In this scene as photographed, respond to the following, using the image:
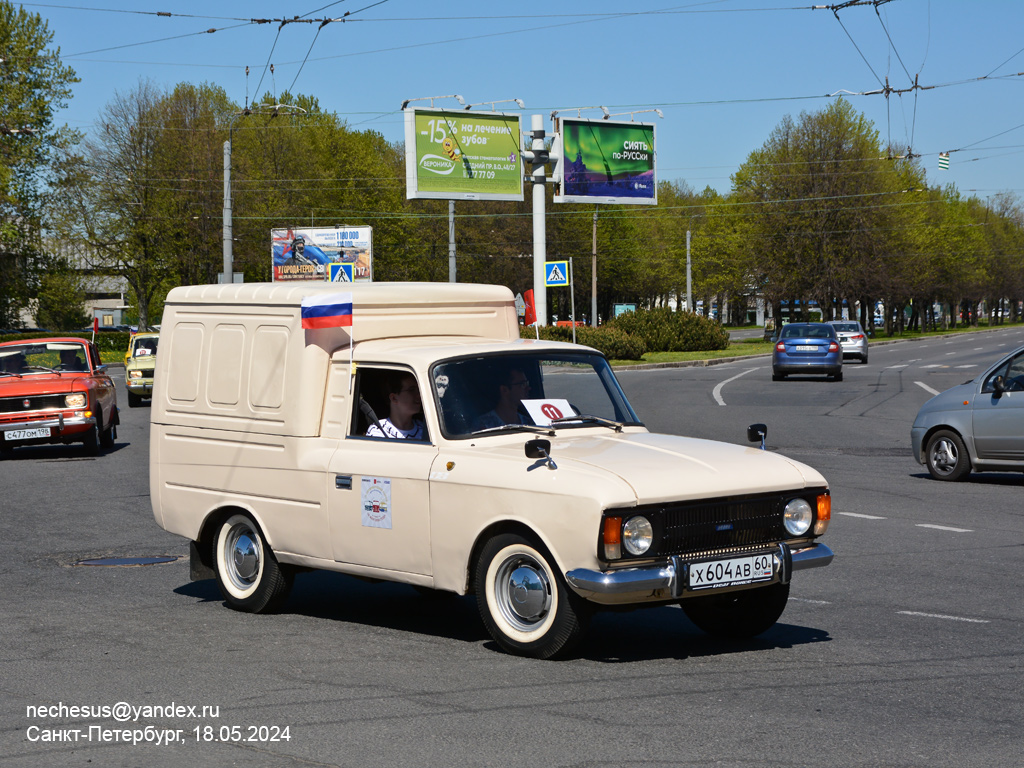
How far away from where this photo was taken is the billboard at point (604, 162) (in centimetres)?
4647

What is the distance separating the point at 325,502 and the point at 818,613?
301 centimetres

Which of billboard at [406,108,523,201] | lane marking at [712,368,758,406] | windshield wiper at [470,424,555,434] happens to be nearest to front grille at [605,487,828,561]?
windshield wiper at [470,424,555,434]

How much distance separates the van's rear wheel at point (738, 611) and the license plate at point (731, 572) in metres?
0.41

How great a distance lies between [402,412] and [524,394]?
711 millimetres

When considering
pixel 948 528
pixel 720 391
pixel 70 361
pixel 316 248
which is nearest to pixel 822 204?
pixel 316 248

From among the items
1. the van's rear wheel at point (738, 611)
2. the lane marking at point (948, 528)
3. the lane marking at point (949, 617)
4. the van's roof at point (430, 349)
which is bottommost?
the lane marking at point (948, 528)

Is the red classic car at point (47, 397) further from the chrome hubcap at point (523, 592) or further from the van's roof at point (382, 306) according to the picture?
the chrome hubcap at point (523, 592)

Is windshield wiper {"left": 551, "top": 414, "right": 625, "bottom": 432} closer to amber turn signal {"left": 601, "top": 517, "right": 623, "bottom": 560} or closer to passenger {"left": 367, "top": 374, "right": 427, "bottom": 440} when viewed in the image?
passenger {"left": 367, "top": 374, "right": 427, "bottom": 440}

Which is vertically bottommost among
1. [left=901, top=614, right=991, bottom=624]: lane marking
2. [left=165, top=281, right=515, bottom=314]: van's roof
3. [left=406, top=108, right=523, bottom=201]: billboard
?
[left=901, top=614, right=991, bottom=624]: lane marking

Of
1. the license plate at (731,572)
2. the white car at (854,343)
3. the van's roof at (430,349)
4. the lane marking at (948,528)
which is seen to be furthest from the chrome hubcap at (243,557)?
the white car at (854,343)

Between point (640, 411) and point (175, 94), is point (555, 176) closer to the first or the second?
point (640, 411)

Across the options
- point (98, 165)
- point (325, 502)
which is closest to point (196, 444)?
point (325, 502)

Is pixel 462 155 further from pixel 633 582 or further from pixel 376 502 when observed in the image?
pixel 633 582

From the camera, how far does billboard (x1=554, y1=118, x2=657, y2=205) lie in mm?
46469
